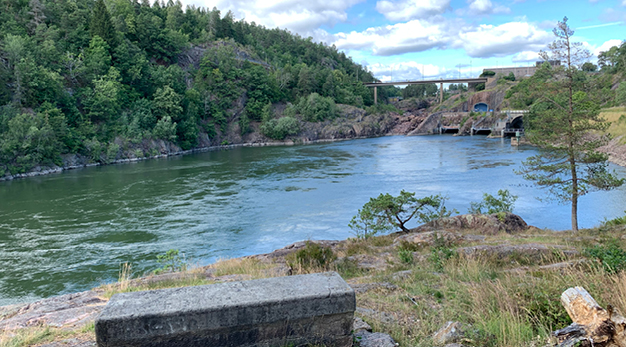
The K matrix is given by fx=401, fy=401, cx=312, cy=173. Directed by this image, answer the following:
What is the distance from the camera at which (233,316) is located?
14.8 feet

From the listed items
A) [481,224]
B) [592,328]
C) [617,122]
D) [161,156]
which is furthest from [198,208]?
[617,122]

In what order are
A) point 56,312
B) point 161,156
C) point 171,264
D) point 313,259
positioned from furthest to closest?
1. point 161,156
2. point 171,264
3. point 313,259
4. point 56,312

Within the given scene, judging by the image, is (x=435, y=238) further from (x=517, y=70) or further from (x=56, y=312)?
(x=517, y=70)

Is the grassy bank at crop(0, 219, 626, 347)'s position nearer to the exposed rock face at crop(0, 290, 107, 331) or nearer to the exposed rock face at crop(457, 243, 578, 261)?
the exposed rock face at crop(457, 243, 578, 261)

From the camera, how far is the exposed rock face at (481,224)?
19305 mm

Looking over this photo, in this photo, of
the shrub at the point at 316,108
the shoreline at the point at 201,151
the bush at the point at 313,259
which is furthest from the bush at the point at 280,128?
the bush at the point at 313,259

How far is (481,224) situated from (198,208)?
20.5 m

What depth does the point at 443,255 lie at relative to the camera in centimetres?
1095

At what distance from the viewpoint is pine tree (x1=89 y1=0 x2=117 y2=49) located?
76875 millimetres

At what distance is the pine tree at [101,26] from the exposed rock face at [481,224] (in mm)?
78425

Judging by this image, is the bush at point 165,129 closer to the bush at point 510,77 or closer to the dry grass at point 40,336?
the dry grass at point 40,336

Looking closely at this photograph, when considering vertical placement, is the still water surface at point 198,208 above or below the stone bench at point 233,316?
below

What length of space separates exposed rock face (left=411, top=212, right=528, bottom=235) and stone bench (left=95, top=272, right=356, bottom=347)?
15.8 meters

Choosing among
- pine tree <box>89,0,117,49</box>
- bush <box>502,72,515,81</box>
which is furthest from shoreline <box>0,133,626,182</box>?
bush <box>502,72,515,81</box>
